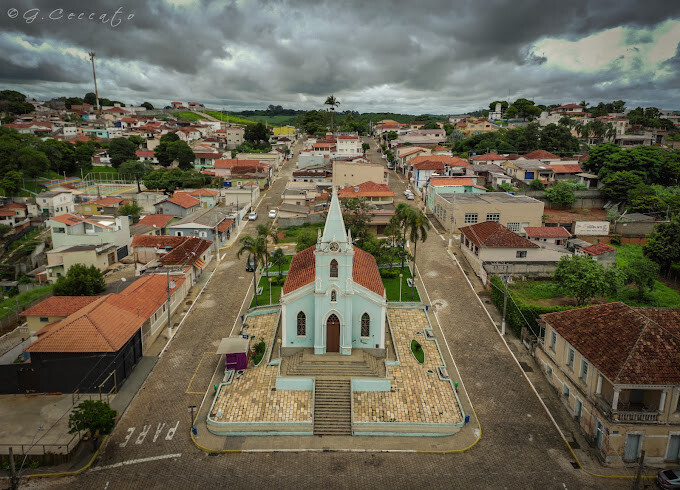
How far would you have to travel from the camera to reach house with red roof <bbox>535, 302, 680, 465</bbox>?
2223 centimetres

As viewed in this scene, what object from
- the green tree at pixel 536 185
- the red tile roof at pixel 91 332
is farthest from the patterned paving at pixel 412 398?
the green tree at pixel 536 185

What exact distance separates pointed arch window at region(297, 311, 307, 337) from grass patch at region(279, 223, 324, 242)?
29.3 meters

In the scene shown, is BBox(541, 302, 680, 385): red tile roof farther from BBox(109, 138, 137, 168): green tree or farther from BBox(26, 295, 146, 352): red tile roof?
BBox(109, 138, 137, 168): green tree

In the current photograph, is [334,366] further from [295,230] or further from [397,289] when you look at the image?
[295,230]

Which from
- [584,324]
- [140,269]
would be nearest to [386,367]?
[584,324]

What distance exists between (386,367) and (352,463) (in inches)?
281

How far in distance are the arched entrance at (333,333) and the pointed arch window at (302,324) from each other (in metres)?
1.64

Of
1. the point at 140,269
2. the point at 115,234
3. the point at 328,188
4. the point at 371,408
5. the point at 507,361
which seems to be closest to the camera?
the point at 371,408

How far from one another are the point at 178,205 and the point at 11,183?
105 ft

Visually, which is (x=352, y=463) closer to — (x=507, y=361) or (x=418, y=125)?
(x=507, y=361)

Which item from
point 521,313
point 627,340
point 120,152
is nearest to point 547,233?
point 521,313

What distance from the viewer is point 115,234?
176 feet

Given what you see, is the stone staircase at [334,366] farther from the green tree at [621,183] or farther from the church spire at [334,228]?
the green tree at [621,183]

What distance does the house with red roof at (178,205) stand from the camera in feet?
227
